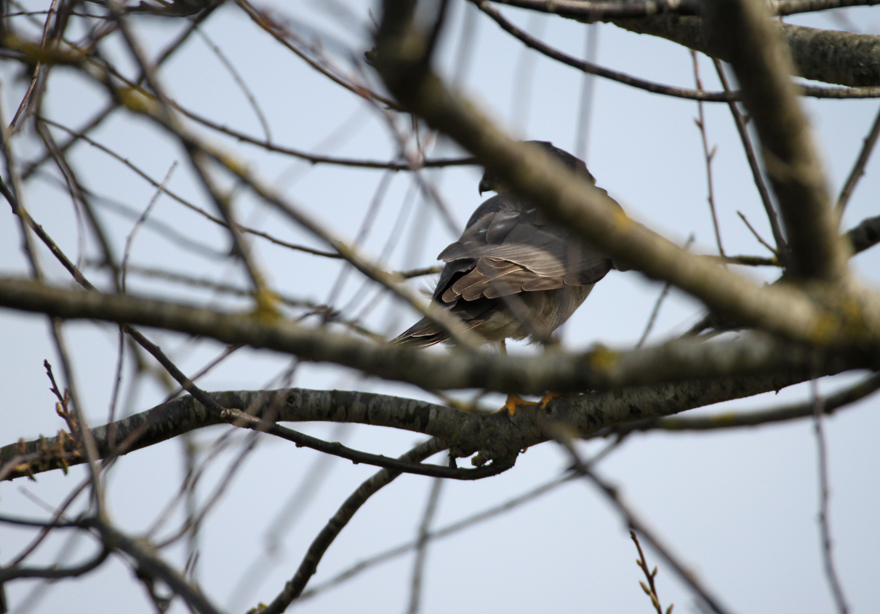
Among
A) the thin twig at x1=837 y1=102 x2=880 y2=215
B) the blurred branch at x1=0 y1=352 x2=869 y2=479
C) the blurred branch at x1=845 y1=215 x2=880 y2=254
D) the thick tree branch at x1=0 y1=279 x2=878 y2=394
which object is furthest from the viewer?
the blurred branch at x1=0 y1=352 x2=869 y2=479

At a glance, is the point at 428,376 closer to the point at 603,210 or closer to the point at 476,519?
the point at 603,210

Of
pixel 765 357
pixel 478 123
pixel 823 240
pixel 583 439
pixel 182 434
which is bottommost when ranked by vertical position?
pixel 765 357

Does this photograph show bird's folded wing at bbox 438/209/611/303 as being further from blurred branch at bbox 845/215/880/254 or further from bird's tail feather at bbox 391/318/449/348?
blurred branch at bbox 845/215/880/254

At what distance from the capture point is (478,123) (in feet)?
3.38

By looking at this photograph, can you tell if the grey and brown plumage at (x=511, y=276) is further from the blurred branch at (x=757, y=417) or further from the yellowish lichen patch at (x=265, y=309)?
the yellowish lichen patch at (x=265, y=309)

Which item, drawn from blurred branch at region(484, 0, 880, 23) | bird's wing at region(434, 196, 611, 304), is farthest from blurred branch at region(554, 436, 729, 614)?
bird's wing at region(434, 196, 611, 304)

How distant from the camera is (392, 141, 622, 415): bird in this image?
14.2ft

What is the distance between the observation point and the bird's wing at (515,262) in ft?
14.4

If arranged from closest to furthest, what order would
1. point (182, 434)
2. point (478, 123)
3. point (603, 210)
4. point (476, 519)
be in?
point (478, 123)
point (603, 210)
point (476, 519)
point (182, 434)

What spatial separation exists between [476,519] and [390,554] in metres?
0.36

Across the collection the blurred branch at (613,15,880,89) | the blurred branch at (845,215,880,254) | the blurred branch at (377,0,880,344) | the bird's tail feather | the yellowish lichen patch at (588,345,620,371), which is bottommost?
the yellowish lichen patch at (588,345,620,371)

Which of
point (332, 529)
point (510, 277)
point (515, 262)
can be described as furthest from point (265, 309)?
point (515, 262)

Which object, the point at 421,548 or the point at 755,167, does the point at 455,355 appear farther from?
the point at 755,167

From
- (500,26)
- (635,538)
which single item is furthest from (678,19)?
(635,538)
